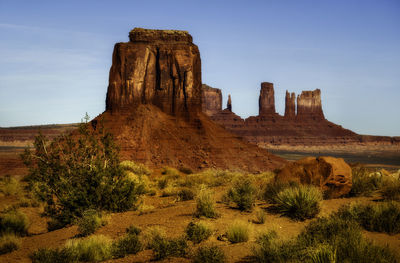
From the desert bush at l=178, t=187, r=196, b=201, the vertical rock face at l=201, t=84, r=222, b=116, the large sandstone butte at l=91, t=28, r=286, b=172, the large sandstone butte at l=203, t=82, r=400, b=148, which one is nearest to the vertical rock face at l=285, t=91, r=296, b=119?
the large sandstone butte at l=203, t=82, r=400, b=148

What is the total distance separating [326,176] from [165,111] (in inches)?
1537

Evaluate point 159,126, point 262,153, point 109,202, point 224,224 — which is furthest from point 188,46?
point 224,224

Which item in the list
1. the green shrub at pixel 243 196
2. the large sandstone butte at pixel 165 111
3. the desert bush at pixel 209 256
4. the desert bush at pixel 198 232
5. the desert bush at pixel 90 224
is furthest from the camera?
the large sandstone butte at pixel 165 111

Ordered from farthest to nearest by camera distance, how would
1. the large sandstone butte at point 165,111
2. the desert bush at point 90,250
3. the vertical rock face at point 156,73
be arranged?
the vertical rock face at point 156,73 < the large sandstone butte at point 165,111 < the desert bush at point 90,250

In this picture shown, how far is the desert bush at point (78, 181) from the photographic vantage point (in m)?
12.7

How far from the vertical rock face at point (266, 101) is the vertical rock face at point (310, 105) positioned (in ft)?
46.9

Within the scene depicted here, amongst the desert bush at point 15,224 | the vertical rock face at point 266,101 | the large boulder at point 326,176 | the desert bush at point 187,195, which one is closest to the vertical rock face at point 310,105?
the vertical rock face at point 266,101

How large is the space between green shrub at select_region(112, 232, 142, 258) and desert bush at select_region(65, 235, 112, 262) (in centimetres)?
13

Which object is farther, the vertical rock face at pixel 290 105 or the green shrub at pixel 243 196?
the vertical rock face at pixel 290 105

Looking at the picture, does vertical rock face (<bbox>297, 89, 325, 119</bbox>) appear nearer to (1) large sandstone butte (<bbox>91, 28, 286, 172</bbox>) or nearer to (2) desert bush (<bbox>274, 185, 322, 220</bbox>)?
(1) large sandstone butte (<bbox>91, 28, 286, 172</bbox>)

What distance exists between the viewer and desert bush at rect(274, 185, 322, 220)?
9781 mm

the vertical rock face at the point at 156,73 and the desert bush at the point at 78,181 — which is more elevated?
the vertical rock face at the point at 156,73

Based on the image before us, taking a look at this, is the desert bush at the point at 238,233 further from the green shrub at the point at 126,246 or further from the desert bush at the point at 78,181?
the desert bush at the point at 78,181

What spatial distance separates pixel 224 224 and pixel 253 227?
3.32 feet
